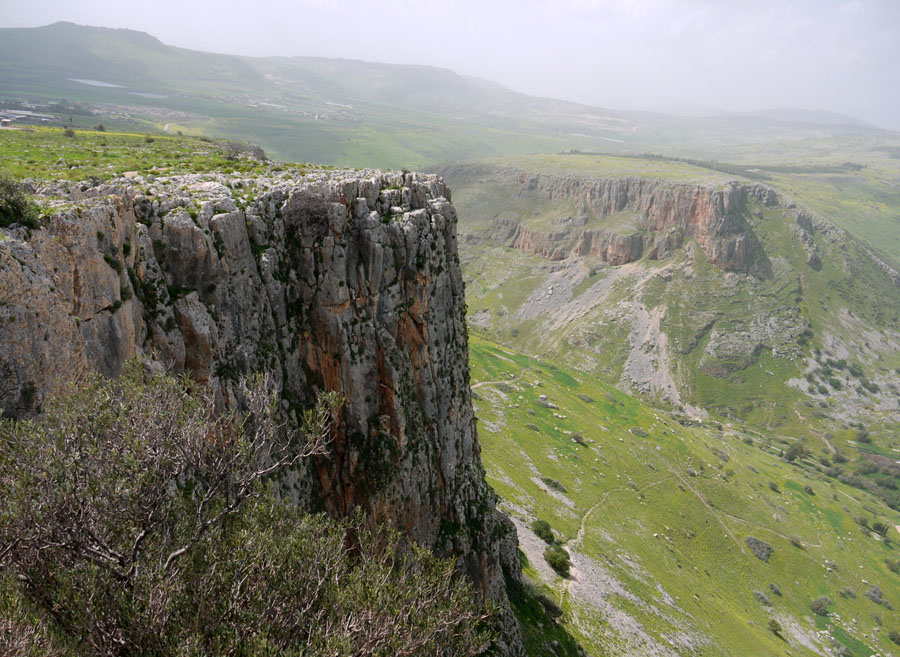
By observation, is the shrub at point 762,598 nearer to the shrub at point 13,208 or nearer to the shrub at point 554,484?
the shrub at point 554,484

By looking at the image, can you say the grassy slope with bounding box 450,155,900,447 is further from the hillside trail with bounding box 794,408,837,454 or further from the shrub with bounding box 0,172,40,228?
the shrub with bounding box 0,172,40,228

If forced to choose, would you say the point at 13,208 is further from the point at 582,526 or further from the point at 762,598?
the point at 762,598

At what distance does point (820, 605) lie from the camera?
82.1 meters

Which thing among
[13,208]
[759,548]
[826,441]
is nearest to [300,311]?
[13,208]

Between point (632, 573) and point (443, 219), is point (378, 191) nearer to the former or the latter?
point (443, 219)

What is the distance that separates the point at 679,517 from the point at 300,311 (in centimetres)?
8914

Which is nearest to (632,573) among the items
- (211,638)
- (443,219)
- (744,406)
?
(443,219)

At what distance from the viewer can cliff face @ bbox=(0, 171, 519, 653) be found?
52.7 ft

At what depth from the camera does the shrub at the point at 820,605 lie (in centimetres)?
8156

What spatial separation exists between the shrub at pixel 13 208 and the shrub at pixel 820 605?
115955mm

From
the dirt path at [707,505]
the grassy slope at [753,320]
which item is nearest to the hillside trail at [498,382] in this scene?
the dirt path at [707,505]

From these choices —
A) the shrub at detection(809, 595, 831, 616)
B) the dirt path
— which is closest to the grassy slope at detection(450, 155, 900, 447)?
the dirt path

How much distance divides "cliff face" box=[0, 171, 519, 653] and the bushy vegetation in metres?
2.98

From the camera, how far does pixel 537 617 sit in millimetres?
46469
